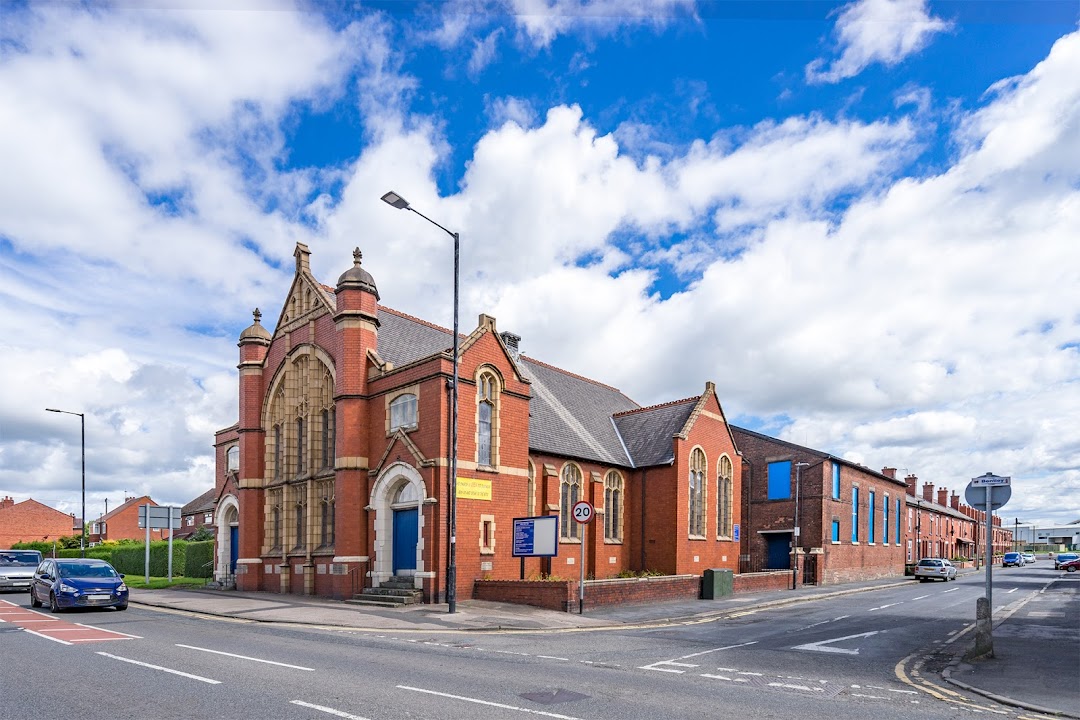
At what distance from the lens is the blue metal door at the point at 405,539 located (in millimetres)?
24750

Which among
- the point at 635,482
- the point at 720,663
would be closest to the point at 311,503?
the point at 635,482

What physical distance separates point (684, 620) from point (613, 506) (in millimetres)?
14159

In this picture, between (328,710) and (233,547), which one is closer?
(328,710)

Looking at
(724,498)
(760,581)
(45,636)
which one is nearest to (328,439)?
(45,636)

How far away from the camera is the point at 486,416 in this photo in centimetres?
2619

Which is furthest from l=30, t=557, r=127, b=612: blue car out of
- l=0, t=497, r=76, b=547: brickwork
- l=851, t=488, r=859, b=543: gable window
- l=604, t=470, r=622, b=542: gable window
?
l=0, t=497, r=76, b=547: brickwork

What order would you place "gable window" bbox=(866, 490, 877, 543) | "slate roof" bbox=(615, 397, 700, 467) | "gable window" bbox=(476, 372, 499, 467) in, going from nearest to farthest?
"gable window" bbox=(476, 372, 499, 467) → "slate roof" bbox=(615, 397, 700, 467) → "gable window" bbox=(866, 490, 877, 543)

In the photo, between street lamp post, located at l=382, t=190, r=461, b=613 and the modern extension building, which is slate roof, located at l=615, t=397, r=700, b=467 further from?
street lamp post, located at l=382, t=190, r=461, b=613

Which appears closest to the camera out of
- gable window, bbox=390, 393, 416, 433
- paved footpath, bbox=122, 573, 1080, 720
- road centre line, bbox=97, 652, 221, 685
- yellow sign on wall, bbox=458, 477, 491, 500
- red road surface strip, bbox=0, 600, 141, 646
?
road centre line, bbox=97, 652, 221, 685

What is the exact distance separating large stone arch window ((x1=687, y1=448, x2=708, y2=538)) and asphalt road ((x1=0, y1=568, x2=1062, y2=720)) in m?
16.3

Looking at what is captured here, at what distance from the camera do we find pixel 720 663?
13.2m

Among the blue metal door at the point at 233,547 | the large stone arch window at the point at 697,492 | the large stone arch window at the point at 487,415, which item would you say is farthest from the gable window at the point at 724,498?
the blue metal door at the point at 233,547

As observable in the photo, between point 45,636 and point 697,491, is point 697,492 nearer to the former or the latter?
point 697,491

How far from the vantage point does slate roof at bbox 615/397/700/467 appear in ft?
116
